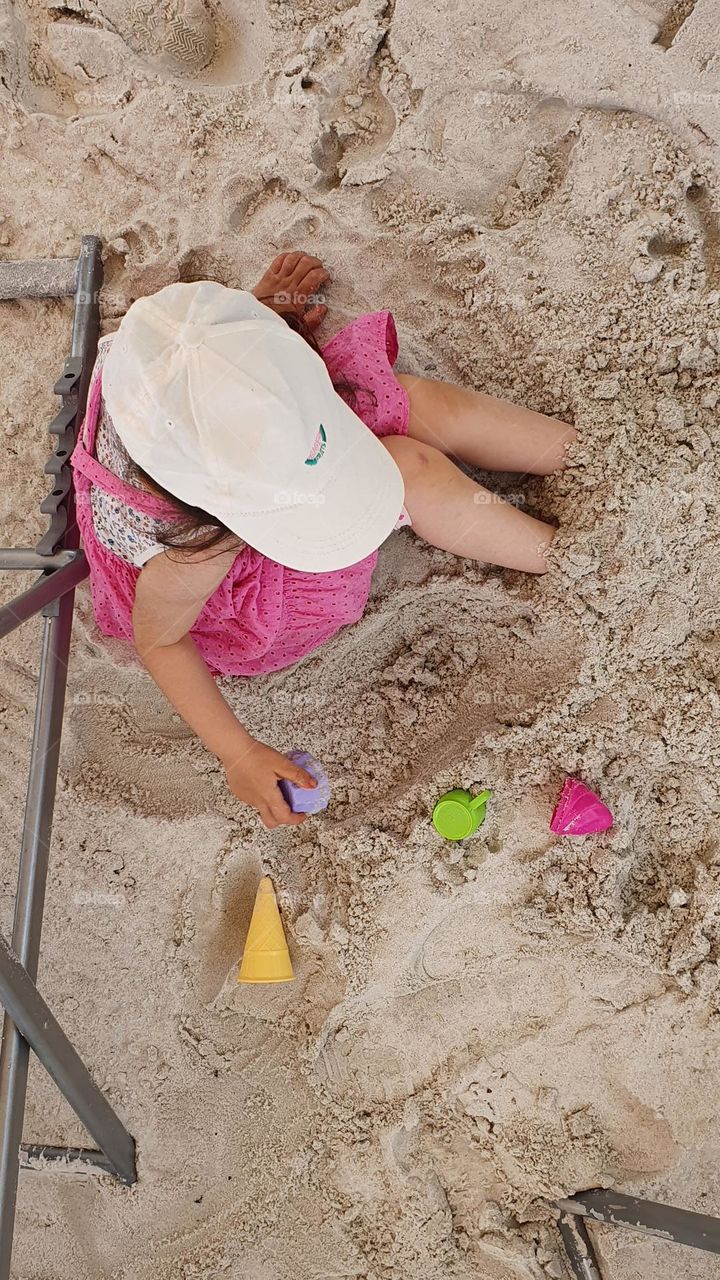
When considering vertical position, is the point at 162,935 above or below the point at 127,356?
below

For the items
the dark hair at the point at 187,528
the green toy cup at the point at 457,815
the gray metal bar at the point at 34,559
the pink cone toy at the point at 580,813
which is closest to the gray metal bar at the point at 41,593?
the gray metal bar at the point at 34,559

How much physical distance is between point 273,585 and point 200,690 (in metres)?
0.16

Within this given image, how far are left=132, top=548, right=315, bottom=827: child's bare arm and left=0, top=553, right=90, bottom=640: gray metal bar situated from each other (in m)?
0.10

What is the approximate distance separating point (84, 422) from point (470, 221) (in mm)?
597

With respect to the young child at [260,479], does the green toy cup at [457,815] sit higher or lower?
lower

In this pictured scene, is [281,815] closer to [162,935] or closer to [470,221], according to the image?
[162,935]

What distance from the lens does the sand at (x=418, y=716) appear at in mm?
1265

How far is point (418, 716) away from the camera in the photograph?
136 centimetres

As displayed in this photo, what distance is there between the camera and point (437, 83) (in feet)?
4.37

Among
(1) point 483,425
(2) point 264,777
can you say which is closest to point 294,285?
(1) point 483,425

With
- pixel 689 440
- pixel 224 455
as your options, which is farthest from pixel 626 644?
pixel 224 455

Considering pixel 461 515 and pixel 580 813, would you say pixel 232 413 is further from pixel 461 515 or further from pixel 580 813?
pixel 580 813

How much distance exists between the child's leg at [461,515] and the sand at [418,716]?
0.16 feet

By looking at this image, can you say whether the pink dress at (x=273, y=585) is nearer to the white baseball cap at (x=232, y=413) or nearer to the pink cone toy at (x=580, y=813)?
the white baseball cap at (x=232, y=413)
